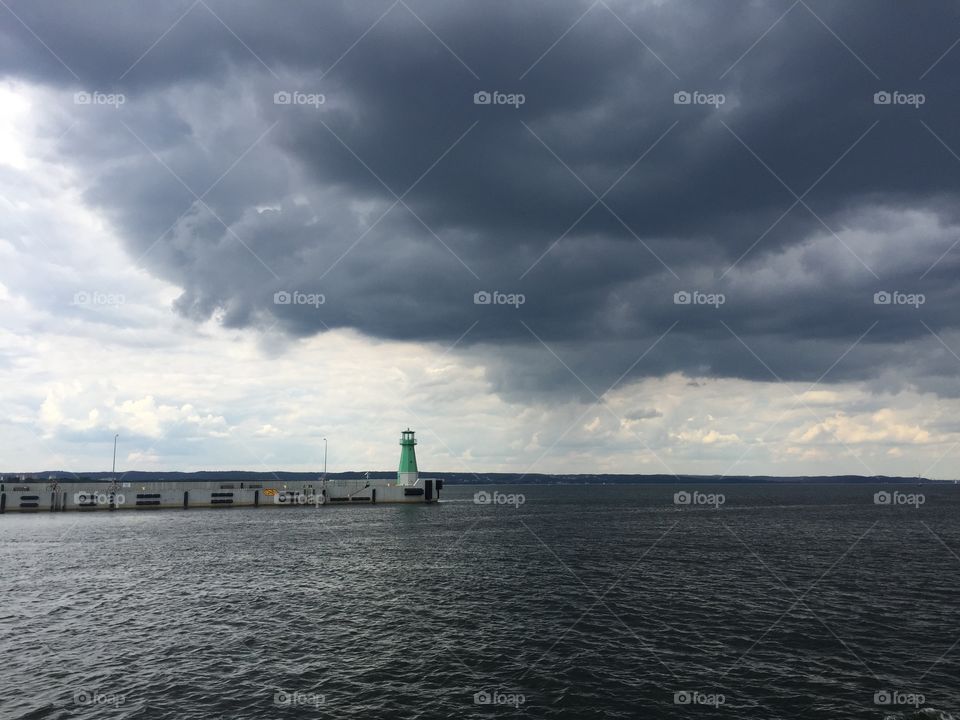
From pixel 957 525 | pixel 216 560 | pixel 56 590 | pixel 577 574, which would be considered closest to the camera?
pixel 56 590

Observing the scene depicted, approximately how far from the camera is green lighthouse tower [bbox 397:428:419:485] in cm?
14275

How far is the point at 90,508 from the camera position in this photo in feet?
398

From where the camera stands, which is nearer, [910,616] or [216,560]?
[910,616]

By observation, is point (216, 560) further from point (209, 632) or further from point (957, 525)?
point (957, 525)

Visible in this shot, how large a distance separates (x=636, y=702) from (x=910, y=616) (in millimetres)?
25750

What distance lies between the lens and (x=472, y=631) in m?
35.2

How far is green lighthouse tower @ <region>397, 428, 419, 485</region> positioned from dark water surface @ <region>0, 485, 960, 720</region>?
72.0 metres

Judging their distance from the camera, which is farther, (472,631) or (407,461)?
(407,461)

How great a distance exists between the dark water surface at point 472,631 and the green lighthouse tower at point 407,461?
236 ft

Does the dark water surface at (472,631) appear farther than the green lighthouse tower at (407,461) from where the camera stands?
No

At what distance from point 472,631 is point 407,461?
113929 millimetres

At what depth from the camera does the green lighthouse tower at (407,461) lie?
468 feet

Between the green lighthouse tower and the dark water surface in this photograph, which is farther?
the green lighthouse tower

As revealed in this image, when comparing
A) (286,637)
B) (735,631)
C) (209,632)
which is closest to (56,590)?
(209,632)
